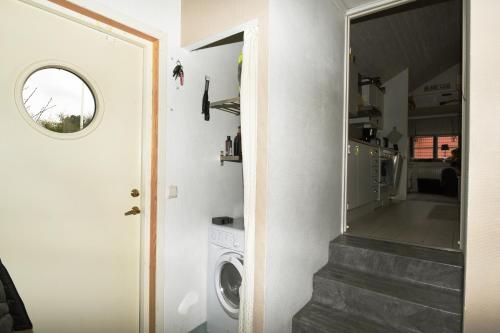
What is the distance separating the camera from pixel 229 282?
7.02ft

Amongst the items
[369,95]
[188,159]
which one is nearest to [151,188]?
[188,159]

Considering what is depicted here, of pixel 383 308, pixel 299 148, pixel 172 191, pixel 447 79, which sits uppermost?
pixel 447 79

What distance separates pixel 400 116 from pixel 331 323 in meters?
5.24

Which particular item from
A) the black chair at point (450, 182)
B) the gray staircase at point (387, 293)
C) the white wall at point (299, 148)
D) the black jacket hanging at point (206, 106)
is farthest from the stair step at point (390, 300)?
the black chair at point (450, 182)

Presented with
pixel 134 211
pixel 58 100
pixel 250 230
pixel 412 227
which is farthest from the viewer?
pixel 412 227

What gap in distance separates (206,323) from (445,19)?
236 inches

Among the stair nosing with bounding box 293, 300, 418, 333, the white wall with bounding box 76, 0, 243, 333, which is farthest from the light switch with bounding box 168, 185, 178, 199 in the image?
the stair nosing with bounding box 293, 300, 418, 333

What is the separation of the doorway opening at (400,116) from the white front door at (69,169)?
2090 mm

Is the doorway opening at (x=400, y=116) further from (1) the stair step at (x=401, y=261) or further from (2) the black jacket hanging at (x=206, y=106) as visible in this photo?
(2) the black jacket hanging at (x=206, y=106)

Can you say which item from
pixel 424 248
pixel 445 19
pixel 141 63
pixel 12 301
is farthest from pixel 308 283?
pixel 445 19

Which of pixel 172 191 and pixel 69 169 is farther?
pixel 172 191

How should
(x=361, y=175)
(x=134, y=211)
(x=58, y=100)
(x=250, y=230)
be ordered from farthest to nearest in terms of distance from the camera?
1. (x=361, y=175)
2. (x=134, y=211)
3. (x=250, y=230)
4. (x=58, y=100)

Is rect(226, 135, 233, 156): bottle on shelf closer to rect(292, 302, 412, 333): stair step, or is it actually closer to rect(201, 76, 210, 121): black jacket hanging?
rect(201, 76, 210, 121): black jacket hanging

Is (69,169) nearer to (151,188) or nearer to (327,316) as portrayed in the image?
(151,188)
